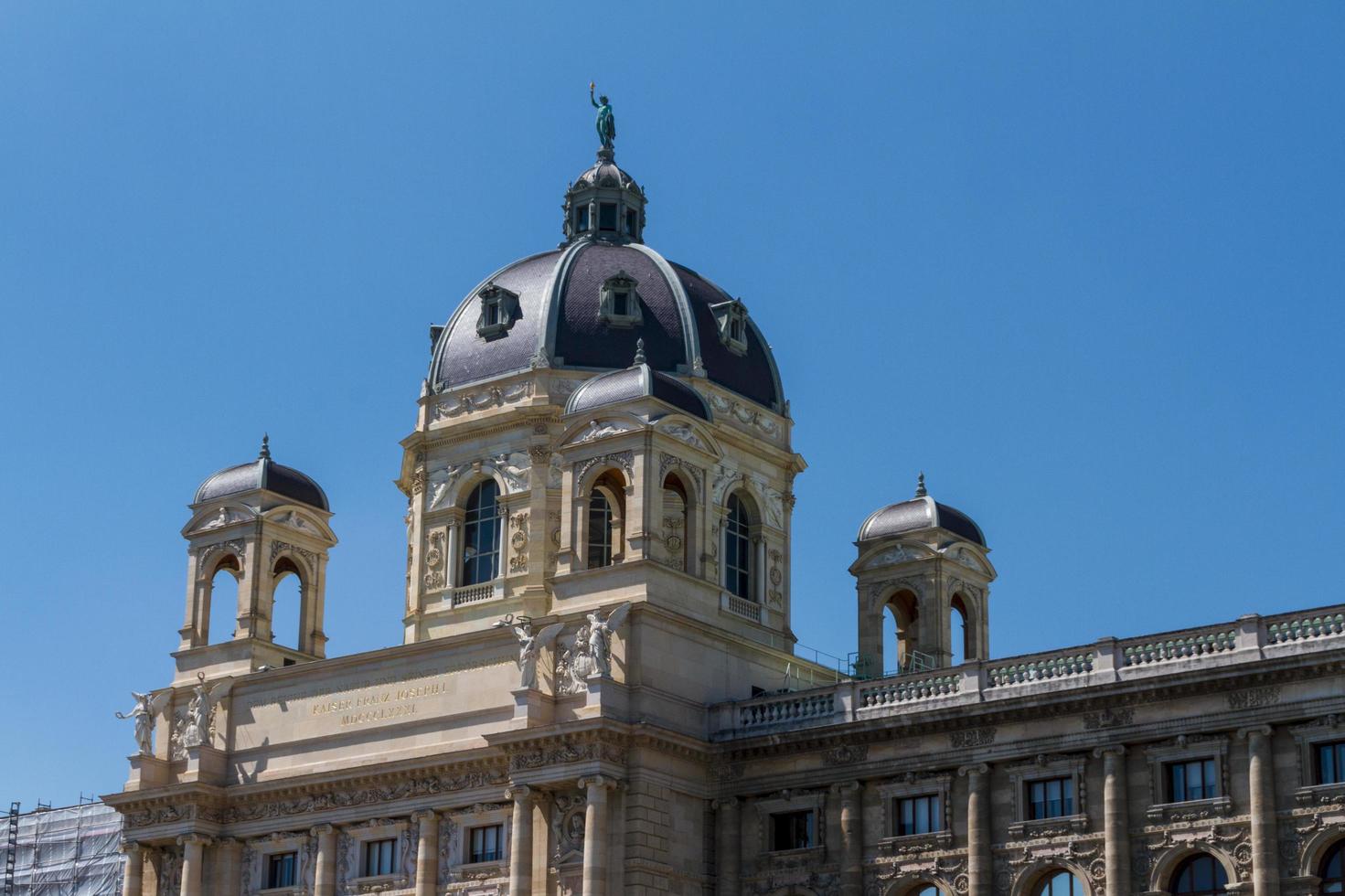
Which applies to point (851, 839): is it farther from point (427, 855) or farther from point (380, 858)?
point (380, 858)

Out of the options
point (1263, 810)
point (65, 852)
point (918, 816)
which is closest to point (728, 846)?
point (918, 816)

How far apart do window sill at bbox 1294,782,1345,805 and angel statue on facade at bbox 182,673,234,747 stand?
33736 millimetres

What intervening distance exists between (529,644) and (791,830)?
8.88m

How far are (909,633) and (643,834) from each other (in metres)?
17.8

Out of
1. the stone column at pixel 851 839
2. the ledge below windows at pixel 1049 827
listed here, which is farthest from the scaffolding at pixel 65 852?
the ledge below windows at pixel 1049 827

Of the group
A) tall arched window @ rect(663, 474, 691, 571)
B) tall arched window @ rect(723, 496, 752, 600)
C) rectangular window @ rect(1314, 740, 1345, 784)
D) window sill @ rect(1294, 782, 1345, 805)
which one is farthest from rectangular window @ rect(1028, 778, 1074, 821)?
tall arched window @ rect(723, 496, 752, 600)

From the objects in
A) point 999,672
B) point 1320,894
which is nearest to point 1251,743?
point 1320,894

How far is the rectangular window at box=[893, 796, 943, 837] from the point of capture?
2352 inches

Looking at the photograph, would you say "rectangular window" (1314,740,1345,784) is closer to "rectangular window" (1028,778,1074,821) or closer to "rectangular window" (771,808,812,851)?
"rectangular window" (1028,778,1074,821)

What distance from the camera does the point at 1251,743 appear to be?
54500 millimetres

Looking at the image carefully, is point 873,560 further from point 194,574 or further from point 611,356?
point 194,574

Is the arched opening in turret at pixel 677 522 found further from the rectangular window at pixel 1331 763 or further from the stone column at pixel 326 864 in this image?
the rectangular window at pixel 1331 763

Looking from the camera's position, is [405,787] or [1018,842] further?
[405,787]

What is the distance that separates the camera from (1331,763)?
53.7 metres
